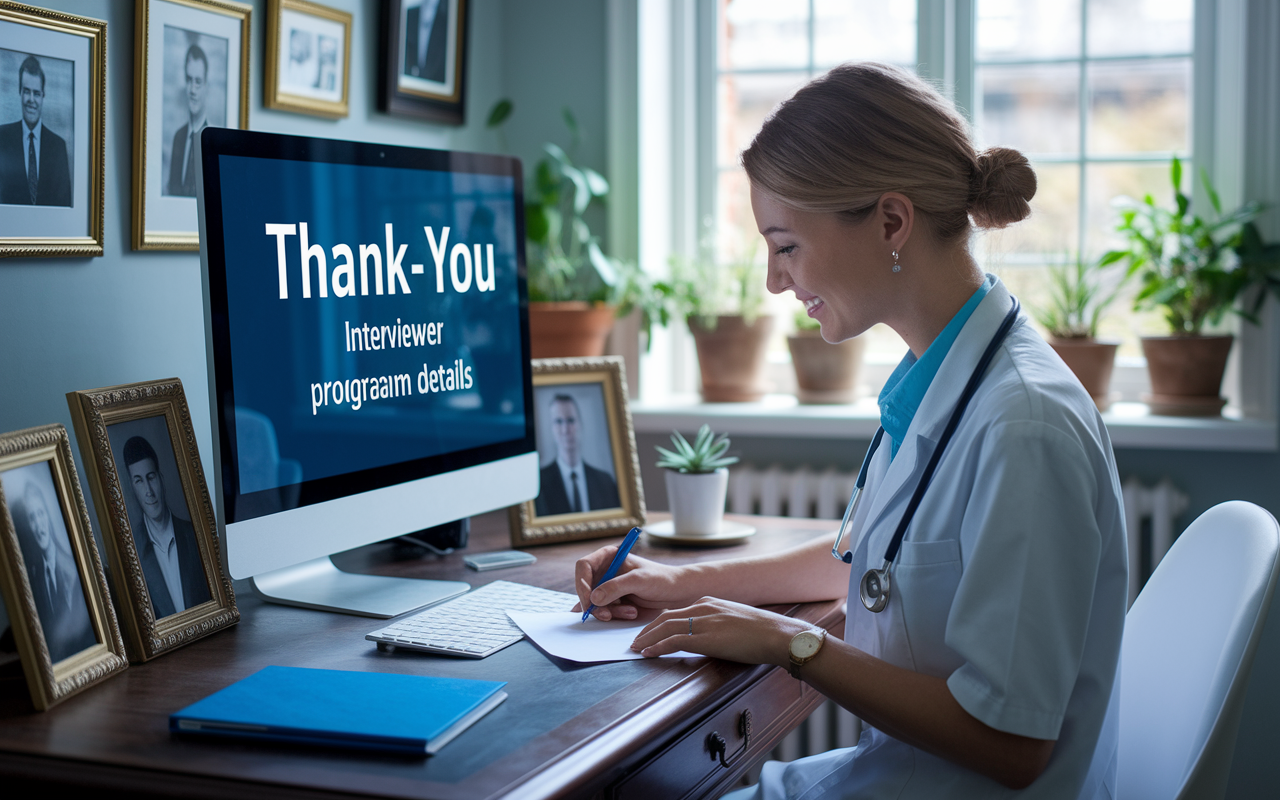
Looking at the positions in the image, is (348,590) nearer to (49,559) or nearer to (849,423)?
(49,559)

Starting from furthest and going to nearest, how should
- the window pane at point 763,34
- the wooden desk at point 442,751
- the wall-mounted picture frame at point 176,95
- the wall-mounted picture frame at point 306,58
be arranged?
→ 1. the window pane at point 763,34
2. the wall-mounted picture frame at point 306,58
3. the wall-mounted picture frame at point 176,95
4. the wooden desk at point 442,751

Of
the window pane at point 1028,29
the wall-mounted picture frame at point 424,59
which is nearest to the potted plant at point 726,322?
the wall-mounted picture frame at point 424,59

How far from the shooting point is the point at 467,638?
1.25 m

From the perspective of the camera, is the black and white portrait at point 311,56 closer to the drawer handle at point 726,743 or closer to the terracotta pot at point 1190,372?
the drawer handle at point 726,743

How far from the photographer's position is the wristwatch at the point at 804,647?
1124 millimetres

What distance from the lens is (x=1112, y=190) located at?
2.47 m

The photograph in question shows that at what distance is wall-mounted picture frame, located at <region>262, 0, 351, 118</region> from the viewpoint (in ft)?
5.70

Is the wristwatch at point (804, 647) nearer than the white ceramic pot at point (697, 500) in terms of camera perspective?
Yes

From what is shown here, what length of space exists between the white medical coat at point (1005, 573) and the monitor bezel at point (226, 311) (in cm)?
61

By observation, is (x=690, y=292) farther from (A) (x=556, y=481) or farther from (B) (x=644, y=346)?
(A) (x=556, y=481)

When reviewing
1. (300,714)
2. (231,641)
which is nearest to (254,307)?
(231,641)

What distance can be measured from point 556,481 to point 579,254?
0.91 m

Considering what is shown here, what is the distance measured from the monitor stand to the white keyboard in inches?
1.6

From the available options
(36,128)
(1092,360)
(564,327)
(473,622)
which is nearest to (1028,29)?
(1092,360)
